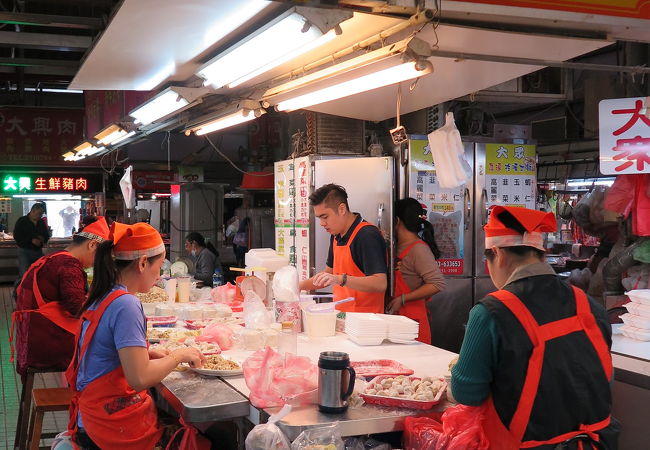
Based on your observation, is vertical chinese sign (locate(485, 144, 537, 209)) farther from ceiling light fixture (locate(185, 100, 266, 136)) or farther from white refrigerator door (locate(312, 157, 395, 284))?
ceiling light fixture (locate(185, 100, 266, 136))

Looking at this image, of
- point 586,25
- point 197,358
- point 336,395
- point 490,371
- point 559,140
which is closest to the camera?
point 490,371

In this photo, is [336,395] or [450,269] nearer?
[336,395]

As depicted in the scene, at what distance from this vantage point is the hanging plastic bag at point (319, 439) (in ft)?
8.11

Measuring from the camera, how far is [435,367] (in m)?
3.48

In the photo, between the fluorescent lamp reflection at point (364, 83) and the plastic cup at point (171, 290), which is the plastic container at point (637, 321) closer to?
the fluorescent lamp reflection at point (364, 83)

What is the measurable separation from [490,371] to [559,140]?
818cm

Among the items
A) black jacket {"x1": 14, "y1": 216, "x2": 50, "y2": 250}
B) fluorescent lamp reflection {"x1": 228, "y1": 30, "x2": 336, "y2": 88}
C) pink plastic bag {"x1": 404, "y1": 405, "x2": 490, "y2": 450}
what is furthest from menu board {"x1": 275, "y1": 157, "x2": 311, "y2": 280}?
black jacket {"x1": 14, "y1": 216, "x2": 50, "y2": 250}

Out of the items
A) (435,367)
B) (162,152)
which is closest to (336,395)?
(435,367)

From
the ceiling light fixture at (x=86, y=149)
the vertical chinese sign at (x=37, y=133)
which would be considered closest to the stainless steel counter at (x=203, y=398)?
the ceiling light fixture at (x=86, y=149)

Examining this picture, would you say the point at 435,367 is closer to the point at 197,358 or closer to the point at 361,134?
the point at 197,358

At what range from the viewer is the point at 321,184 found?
708 centimetres

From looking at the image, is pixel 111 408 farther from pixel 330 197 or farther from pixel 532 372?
pixel 330 197

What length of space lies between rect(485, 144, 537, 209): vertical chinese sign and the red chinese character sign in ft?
6.63

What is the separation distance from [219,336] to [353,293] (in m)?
1.42
